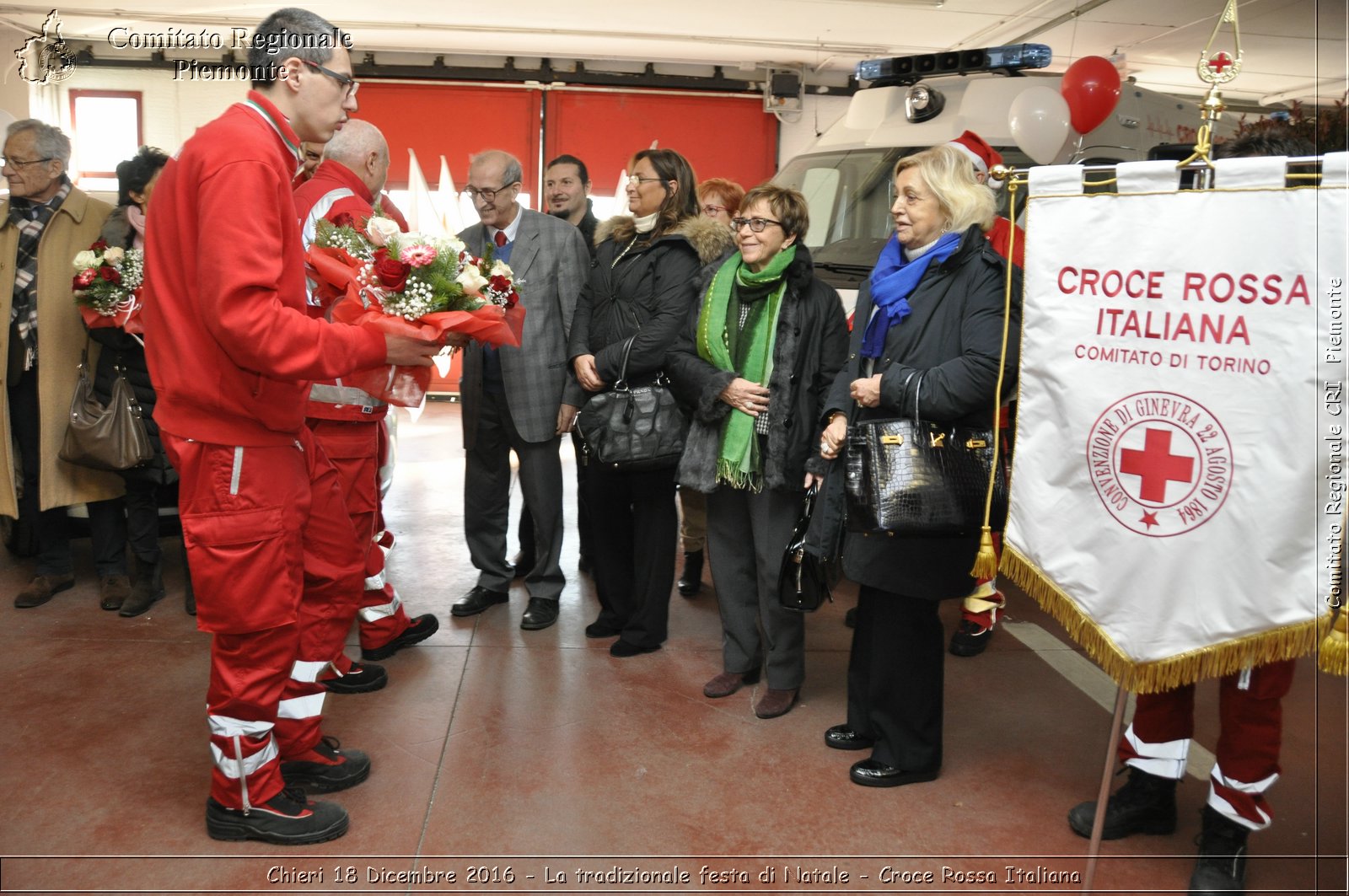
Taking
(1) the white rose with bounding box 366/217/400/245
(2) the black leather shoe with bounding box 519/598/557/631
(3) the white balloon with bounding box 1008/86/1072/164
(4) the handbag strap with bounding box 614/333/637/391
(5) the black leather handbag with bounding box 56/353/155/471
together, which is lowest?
(2) the black leather shoe with bounding box 519/598/557/631

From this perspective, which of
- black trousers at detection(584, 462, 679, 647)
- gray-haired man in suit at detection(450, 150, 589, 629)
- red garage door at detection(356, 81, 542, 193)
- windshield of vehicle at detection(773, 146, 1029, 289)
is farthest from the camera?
red garage door at detection(356, 81, 542, 193)

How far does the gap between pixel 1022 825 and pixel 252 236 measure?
8.83ft

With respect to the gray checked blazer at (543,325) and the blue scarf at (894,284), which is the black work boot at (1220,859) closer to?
the blue scarf at (894,284)

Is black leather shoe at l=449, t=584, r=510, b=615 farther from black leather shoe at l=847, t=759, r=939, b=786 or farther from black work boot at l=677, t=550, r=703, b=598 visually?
black leather shoe at l=847, t=759, r=939, b=786

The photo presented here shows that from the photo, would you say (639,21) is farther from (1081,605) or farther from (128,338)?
(1081,605)

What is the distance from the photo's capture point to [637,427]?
4.04 m

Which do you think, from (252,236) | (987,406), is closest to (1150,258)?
(987,406)

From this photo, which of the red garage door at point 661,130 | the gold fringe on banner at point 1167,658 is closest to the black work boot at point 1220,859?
the gold fringe on banner at point 1167,658

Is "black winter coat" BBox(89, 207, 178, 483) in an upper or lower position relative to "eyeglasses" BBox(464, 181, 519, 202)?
lower

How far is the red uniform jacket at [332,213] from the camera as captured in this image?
358 cm

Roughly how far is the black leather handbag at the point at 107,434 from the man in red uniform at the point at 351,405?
127cm

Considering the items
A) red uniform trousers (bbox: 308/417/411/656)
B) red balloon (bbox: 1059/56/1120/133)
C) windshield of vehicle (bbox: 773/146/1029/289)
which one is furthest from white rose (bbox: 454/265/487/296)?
red balloon (bbox: 1059/56/1120/133)

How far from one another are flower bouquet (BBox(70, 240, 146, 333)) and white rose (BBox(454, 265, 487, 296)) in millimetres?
2189

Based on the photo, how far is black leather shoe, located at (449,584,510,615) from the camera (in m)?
4.79
